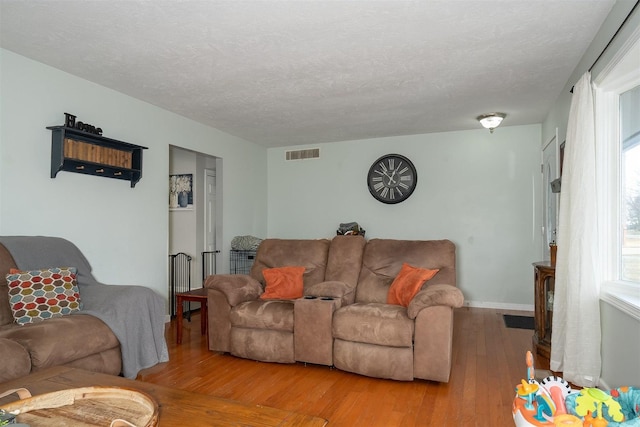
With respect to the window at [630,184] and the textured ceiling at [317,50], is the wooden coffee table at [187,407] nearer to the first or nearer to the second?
the textured ceiling at [317,50]

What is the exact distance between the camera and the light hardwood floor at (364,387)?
2.34 meters

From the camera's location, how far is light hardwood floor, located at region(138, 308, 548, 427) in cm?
234

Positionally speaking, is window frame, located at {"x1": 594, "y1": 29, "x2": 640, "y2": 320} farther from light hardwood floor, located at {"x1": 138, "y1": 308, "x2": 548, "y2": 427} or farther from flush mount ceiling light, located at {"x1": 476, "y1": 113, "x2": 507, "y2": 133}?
flush mount ceiling light, located at {"x1": 476, "y1": 113, "x2": 507, "y2": 133}

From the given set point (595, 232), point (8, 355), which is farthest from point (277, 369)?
point (595, 232)

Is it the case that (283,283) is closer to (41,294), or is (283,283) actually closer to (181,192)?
(41,294)

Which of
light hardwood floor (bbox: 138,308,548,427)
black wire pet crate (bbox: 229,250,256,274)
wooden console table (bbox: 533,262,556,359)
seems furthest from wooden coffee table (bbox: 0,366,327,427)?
black wire pet crate (bbox: 229,250,256,274)

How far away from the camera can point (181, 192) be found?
6.41 meters

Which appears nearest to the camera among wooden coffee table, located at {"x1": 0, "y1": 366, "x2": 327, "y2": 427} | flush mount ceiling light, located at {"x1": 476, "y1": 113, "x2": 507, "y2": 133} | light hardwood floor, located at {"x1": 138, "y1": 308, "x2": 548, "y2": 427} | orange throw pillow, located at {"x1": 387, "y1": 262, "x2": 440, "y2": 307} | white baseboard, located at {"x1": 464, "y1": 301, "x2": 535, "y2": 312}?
wooden coffee table, located at {"x1": 0, "y1": 366, "x2": 327, "y2": 427}

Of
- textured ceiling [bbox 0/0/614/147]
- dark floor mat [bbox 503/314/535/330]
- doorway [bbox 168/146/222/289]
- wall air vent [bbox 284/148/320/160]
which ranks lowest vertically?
dark floor mat [bbox 503/314/535/330]

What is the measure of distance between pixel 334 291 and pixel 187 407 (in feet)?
6.47

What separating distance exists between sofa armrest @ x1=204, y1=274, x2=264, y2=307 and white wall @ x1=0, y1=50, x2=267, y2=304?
1.13 meters

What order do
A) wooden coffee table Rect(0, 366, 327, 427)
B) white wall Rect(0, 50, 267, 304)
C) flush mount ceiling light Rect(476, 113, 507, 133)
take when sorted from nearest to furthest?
wooden coffee table Rect(0, 366, 327, 427) → white wall Rect(0, 50, 267, 304) → flush mount ceiling light Rect(476, 113, 507, 133)

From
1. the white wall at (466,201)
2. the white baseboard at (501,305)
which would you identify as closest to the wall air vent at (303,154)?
the white wall at (466,201)

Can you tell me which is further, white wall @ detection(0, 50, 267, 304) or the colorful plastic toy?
white wall @ detection(0, 50, 267, 304)
